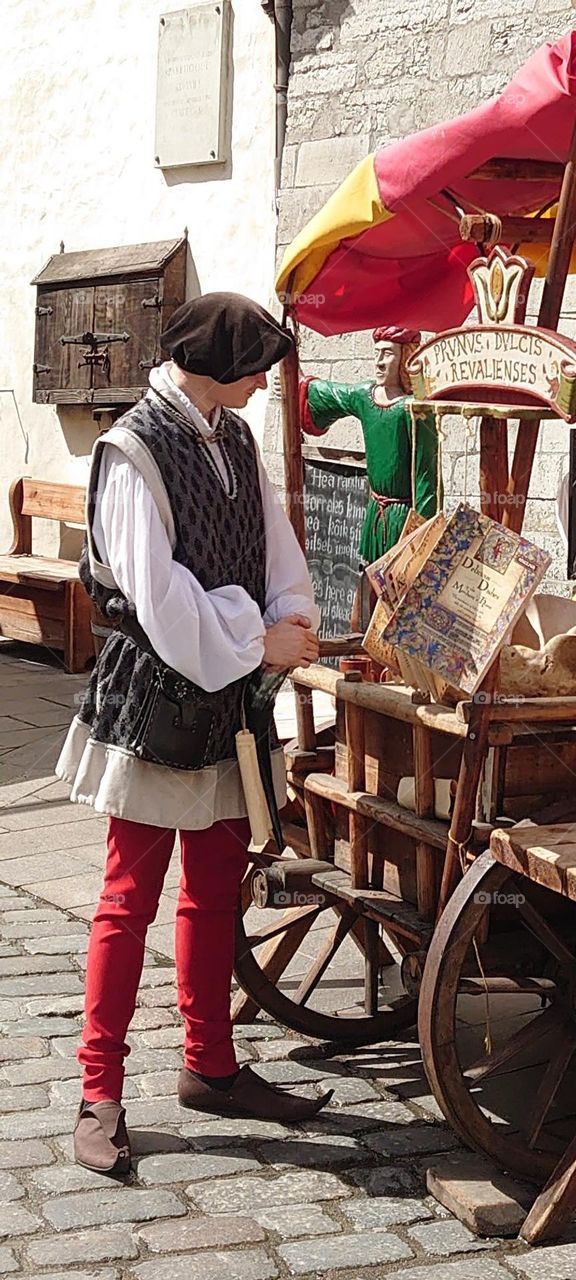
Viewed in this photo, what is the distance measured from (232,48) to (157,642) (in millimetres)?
6299

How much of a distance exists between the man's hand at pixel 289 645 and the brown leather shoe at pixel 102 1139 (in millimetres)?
971

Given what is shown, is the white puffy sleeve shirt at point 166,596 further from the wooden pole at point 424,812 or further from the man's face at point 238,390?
the wooden pole at point 424,812

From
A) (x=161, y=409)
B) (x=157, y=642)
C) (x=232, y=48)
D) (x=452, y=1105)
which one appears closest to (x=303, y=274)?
(x=161, y=409)

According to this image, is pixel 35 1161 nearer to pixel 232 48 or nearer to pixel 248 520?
pixel 248 520

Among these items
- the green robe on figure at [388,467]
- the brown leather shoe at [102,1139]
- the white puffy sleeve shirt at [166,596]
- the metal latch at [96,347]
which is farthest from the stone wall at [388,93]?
the brown leather shoe at [102,1139]

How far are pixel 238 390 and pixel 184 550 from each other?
0.36 metres

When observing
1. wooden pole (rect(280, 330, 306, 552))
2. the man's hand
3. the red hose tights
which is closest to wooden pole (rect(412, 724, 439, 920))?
the man's hand

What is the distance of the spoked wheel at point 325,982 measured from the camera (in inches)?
158

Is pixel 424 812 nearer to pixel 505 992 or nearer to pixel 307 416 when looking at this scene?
pixel 505 992

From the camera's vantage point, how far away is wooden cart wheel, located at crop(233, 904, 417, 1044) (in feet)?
13.1

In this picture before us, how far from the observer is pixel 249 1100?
143 inches

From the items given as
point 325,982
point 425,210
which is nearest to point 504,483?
point 425,210

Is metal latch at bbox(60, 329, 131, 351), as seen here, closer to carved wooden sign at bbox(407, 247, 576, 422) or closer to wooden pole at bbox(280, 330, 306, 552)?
wooden pole at bbox(280, 330, 306, 552)

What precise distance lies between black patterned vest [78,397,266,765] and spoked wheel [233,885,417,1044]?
778mm
